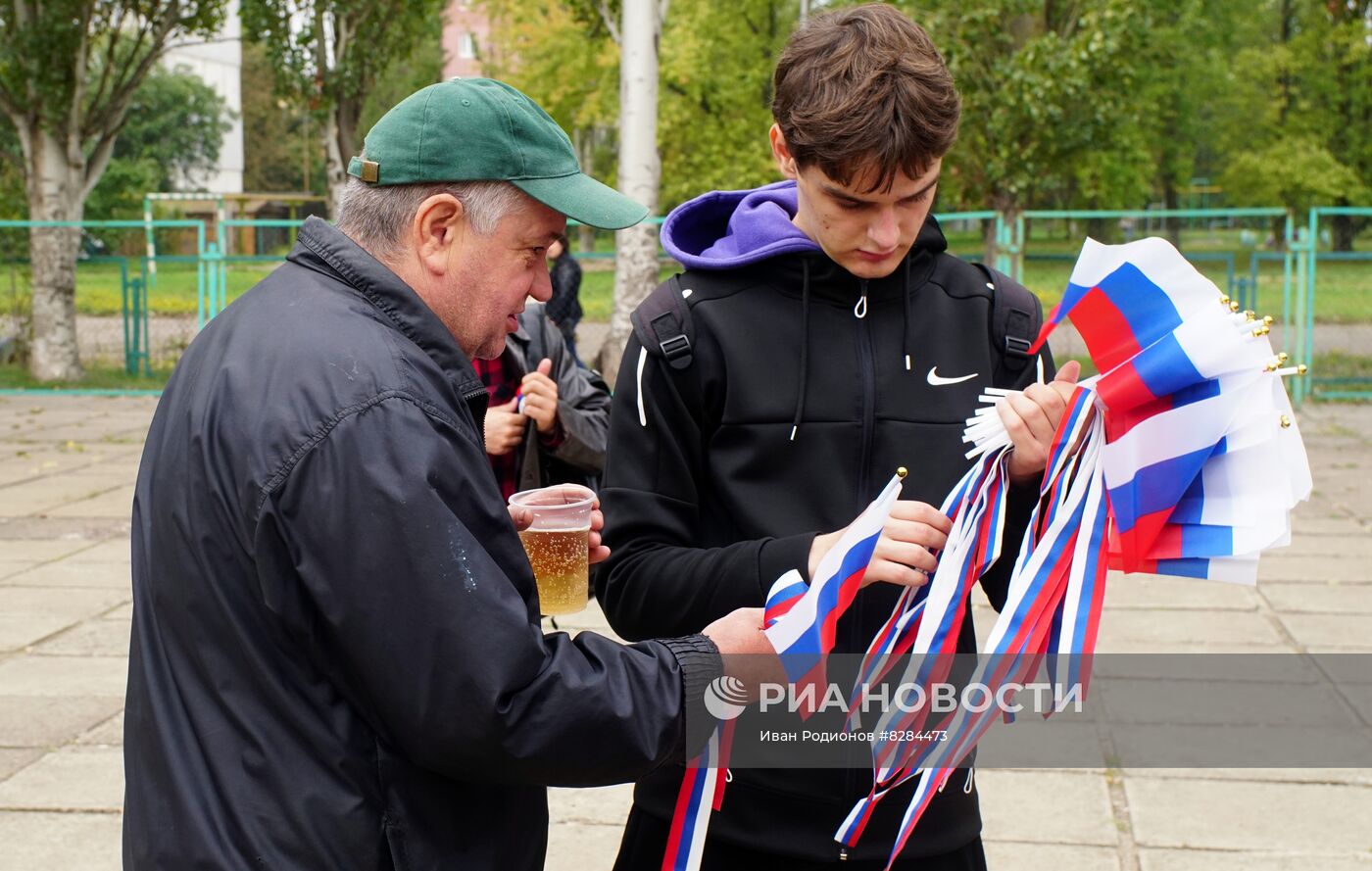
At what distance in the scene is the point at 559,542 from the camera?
2.44 metres

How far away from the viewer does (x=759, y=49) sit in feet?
113

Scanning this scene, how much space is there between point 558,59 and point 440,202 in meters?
32.4

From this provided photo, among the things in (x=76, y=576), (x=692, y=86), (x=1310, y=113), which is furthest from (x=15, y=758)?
(x=1310, y=113)

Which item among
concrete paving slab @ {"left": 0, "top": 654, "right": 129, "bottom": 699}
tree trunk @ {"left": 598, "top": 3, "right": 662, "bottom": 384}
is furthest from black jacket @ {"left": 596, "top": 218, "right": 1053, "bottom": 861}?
tree trunk @ {"left": 598, "top": 3, "right": 662, "bottom": 384}

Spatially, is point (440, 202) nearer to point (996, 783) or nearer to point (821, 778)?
point (821, 778)

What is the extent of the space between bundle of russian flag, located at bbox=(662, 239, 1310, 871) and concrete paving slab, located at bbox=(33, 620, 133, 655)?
15.1ft

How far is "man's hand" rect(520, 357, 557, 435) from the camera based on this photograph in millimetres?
4367

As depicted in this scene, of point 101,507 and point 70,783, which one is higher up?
point 101,507

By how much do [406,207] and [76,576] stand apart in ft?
20.6

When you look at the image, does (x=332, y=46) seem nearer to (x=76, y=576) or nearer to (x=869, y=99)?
(x=76, y=576)

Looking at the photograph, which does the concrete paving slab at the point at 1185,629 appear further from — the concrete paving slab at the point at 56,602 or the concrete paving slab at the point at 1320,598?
the concrete paving slab at the point at 56,602

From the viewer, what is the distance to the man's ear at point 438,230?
176 cm

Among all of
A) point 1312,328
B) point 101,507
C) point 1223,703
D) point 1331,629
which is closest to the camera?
point 1223,703

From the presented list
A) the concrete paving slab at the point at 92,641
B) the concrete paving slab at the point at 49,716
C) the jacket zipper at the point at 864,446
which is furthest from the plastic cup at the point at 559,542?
the concrete paving slab at the point at 92,641
